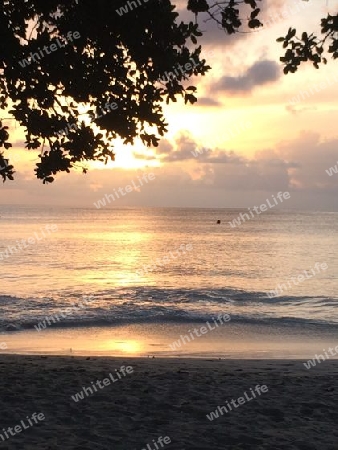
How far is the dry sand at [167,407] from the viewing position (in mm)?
8055

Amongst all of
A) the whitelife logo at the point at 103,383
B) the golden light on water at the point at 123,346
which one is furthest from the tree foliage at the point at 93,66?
the golden light on water at the point at 123,346

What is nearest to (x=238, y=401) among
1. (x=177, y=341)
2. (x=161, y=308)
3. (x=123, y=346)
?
(x=123, y=346)

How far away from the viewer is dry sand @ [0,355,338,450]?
26.4 feet

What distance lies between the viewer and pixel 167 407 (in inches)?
380

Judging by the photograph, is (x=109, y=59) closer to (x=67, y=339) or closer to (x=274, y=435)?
(x=274, y=435)

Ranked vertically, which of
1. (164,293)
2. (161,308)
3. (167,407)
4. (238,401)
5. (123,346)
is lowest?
(164,293)

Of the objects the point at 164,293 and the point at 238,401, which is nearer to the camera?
the point at 238,401

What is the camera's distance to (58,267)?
1869 inches

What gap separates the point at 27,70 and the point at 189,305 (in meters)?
20.2

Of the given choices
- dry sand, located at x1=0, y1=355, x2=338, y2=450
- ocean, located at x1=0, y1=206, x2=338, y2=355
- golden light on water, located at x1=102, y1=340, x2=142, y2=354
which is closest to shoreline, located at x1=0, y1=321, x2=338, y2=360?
golden light on water, located at x1=102, y1=340, x2=142, y2=354

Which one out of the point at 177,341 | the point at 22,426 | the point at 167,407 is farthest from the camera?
the point at 177,341

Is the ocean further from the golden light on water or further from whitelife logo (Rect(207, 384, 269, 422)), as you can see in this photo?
whitelife logo (Rect(207, 384, 269, 422))

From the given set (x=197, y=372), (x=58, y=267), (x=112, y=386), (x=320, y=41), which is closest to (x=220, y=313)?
(x=197, y=372)

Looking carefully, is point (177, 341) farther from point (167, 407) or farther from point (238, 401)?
point (167, 407)
